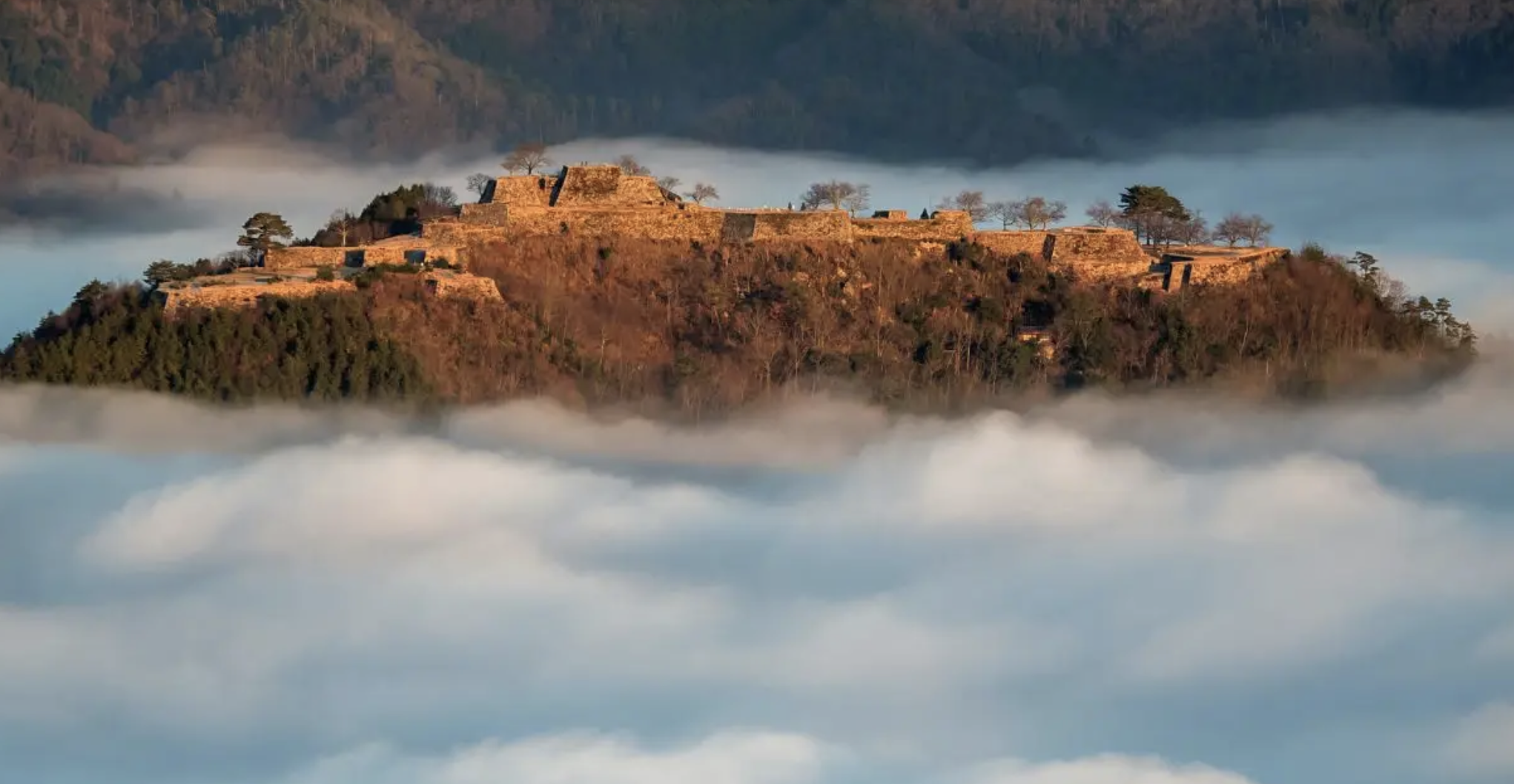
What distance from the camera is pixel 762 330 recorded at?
85875mm

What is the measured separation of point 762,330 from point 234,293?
1288 centimetres

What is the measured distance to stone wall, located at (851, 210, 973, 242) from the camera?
289ft

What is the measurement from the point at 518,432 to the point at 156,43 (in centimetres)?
9110

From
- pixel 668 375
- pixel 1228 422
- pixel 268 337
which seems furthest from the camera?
pixel 1228 422

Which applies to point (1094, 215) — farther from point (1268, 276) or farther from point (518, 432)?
point (518, 432)

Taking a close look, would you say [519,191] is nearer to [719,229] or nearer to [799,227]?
[719,229]

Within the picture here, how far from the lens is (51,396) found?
8000 centimetres

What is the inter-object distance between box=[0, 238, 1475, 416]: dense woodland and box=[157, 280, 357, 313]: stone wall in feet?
1.27

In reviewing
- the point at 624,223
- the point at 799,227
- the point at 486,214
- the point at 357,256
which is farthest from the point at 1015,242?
the point at 357,256

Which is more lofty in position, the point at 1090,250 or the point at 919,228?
the point at 919,228

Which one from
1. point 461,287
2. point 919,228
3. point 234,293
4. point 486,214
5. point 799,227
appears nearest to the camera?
point 234,293

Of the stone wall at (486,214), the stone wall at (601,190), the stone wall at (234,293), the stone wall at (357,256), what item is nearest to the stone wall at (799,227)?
the stone wall at (601,190)

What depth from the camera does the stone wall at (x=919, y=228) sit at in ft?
289

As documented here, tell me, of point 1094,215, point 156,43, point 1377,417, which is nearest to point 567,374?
point 1094,215
